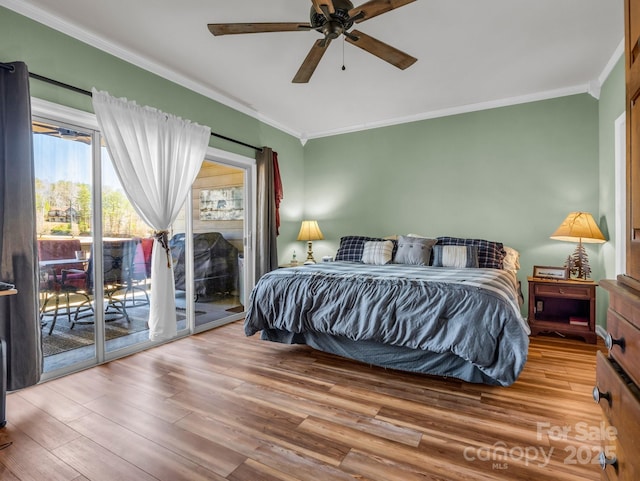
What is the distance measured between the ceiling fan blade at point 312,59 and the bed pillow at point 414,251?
206 cm

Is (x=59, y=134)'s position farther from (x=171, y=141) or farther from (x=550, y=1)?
(x=550, y=1)

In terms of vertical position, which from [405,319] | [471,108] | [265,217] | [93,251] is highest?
[471,108]

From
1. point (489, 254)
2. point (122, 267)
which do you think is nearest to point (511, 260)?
point (489, 254)

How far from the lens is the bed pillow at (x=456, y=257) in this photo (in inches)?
133

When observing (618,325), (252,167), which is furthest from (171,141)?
(618,325)

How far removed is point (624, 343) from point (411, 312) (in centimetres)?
149

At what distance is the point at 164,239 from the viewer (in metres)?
3.09

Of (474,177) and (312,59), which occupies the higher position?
(312,59)

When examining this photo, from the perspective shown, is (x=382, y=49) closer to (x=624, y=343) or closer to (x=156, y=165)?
(x=624, y=343)

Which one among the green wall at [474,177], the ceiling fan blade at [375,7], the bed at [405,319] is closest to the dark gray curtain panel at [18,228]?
the bed at [405,319]

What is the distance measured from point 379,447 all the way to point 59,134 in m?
3.07

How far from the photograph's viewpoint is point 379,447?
1.62 m

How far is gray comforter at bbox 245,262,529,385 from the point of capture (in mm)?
2059

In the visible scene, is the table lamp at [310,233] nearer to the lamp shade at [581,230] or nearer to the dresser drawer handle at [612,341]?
the lamp shade at [581,230]
